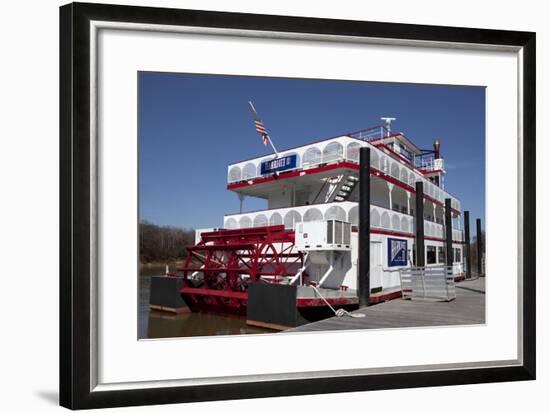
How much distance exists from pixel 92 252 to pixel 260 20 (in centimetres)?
259

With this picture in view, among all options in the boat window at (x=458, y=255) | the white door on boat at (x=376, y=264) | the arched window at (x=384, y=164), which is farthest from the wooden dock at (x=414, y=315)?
the boat window at (x=458, y=255)

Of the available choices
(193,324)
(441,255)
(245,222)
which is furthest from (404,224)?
(193,324)

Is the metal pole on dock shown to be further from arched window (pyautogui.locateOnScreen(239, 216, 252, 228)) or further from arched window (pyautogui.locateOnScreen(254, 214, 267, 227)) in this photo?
arched window (pyautogui.locateOnScreen(239, 216, 252, 228))

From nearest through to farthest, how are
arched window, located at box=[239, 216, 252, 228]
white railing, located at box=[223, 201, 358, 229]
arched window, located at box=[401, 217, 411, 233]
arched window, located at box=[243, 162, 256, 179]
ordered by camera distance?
1. white railing, located at box=[223, 201, 358, 229]
2. arched window, located at box=[401, 217, 411, 233]
3. arched window, located at box=[239, 216, 252, 228]
4. arched window, located at box=[243, 162, 256, 179]

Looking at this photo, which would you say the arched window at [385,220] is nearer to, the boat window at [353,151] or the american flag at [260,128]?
the boat window at [353,151]

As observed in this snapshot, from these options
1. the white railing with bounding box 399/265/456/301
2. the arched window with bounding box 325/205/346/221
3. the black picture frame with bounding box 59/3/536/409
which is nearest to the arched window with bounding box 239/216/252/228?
the arched window with bounding box 325/205/346/221

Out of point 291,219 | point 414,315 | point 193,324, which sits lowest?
point 193,324

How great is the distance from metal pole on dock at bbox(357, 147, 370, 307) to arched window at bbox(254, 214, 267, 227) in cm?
381

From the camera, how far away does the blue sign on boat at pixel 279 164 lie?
39.9 feet

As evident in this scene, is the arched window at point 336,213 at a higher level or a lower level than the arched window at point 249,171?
lower

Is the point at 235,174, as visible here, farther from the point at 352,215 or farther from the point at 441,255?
the point at 441,255

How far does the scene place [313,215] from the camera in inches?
424

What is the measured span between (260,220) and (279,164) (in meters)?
1.37

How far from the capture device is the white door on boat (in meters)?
10.4
